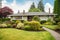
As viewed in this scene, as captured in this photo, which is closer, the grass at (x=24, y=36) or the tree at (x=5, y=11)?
the grass at (x=24, y=36)

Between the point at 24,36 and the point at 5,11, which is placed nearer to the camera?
the point at 24,36

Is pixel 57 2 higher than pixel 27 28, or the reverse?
pixel 57 2

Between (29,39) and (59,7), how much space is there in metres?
41.5

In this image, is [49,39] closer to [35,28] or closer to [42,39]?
[42,39]

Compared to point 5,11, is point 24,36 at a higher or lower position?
lower

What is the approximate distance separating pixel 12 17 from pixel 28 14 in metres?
6.07

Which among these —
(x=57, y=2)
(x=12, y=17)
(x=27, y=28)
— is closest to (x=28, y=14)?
(x=12, y=17)

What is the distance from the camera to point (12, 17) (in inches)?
2430

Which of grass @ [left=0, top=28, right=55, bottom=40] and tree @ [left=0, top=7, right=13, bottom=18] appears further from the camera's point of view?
tree @ [left=0, top=7, right=13, bottom=18]

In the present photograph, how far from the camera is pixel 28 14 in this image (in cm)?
6034

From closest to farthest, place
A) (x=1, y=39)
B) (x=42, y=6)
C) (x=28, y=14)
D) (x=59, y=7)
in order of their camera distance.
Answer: (x=1, y=39)
(x=59, y=7)
(x=28, y=14)
(x=42, y=6)

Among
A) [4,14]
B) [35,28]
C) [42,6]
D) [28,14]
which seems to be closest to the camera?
[35,28]

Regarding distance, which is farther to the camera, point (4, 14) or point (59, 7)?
point (4, 14)

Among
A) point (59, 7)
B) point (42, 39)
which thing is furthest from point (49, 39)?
point (59, 7)
